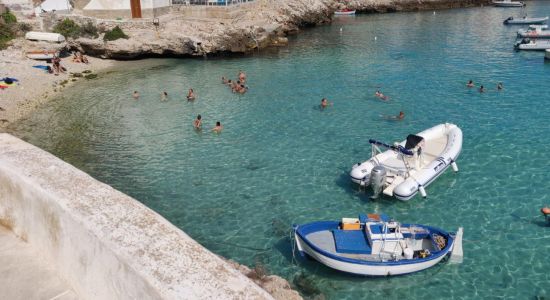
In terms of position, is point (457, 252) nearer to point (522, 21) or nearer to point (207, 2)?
point (207, 2)

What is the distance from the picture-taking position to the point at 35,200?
14.5 feet

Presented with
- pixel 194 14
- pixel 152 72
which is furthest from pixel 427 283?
pixel 194 14

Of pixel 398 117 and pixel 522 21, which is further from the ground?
pixel 522 21

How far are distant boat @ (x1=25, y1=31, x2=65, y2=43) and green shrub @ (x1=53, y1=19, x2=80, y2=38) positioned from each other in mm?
1160

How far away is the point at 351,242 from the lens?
11180mm

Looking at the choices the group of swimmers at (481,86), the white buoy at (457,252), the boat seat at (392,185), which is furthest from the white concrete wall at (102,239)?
the group of swimmers at (481,86)

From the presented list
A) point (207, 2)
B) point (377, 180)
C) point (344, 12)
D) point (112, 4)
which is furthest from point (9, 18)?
point (344, 12)

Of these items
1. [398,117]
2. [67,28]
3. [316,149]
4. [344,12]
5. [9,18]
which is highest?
[344,12]

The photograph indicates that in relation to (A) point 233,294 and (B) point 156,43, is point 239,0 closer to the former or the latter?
(B) point 156,43

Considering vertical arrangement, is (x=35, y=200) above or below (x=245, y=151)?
above

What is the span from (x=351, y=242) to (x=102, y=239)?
840 centimetres

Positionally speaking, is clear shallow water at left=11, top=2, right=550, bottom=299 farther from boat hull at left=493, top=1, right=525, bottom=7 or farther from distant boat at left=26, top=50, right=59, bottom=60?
boat hull at left=493, top=1, right=525, bottom=7

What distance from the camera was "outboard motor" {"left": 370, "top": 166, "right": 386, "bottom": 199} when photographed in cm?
1355

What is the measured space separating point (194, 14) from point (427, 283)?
35718mm
